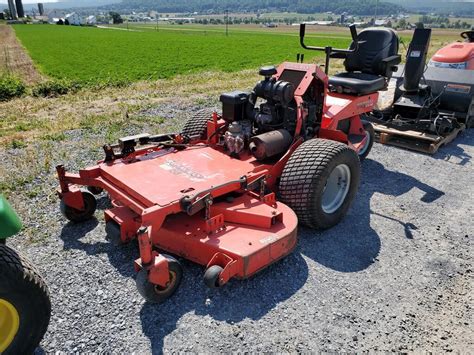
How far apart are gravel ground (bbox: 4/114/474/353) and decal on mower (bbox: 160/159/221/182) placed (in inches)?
33.1

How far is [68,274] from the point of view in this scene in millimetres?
3674

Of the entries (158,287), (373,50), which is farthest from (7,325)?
(373,50)

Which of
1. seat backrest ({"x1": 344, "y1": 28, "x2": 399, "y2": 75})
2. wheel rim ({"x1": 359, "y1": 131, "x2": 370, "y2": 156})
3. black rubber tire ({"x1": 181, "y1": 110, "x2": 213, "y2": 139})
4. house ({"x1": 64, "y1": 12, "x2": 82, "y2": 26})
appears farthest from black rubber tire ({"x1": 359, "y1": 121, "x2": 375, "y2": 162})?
house ({"x1": 64, "y1": 12, "x2": 82, "y2": 26})

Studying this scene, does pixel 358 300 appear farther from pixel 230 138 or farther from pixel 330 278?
pixel 230 138

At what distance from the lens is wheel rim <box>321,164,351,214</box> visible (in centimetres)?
458

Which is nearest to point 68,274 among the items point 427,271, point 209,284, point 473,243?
point 209,284

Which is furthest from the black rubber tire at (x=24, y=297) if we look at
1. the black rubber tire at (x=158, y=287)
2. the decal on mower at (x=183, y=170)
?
the decal on mower at (x=183, y=170)

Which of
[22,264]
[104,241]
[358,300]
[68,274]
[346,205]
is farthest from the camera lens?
[346,205]

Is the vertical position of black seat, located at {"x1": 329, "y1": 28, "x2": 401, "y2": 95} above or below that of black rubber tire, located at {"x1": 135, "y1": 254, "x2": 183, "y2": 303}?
above

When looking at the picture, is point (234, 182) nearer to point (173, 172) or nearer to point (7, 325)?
point (173, 172)

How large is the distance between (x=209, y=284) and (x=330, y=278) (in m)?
1.18

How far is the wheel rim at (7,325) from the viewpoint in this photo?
2.63 m

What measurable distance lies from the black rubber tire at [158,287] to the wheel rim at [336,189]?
1934mm

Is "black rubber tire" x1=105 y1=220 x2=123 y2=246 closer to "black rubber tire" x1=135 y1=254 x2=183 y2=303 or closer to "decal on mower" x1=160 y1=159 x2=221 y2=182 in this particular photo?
"black rubber tire" x1=135 y1=254 x2=183 y2=303
